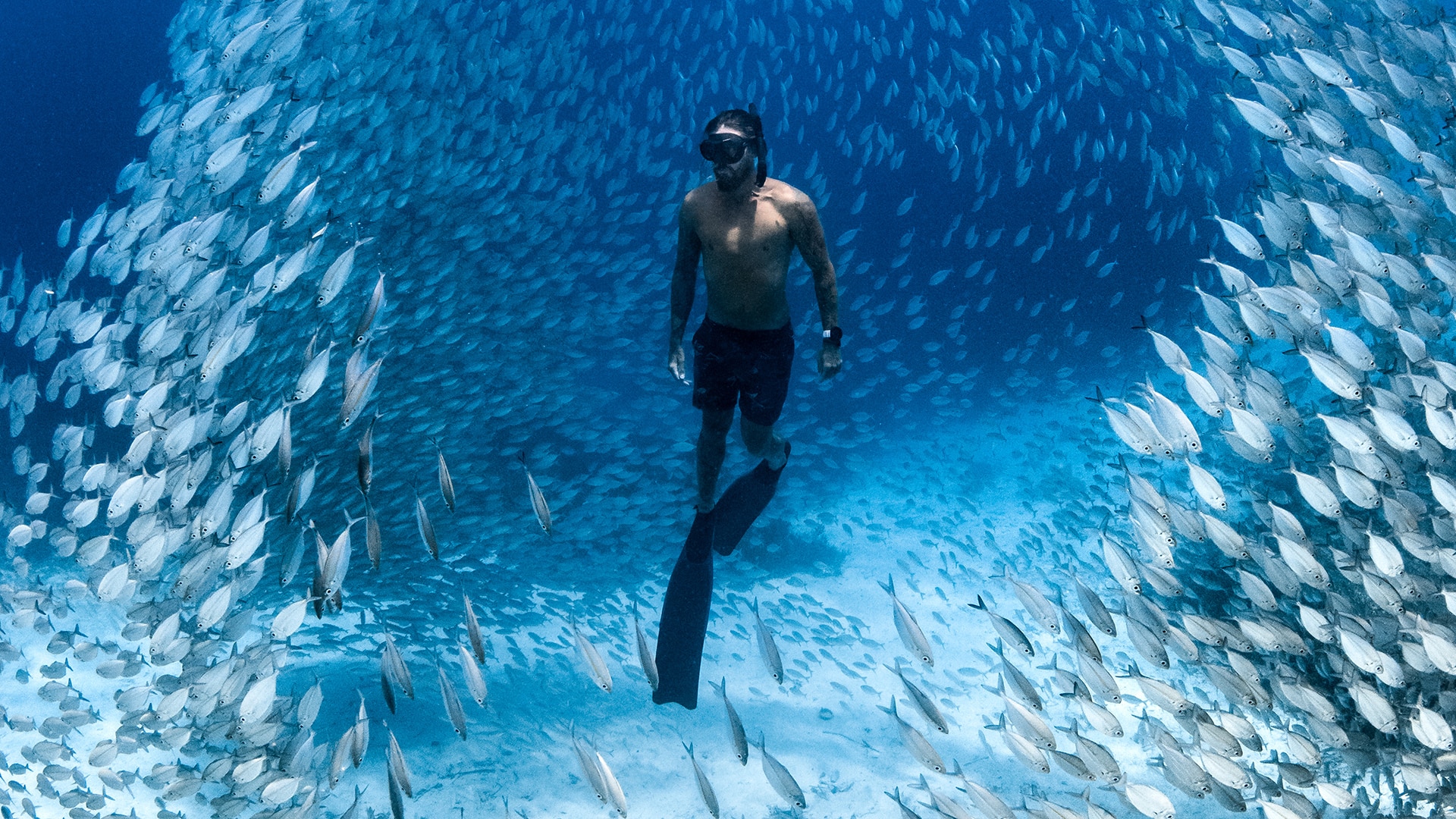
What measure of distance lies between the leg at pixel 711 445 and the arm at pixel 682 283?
1.07 feet

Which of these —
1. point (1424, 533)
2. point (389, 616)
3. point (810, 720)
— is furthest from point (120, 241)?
point (1424, 533)

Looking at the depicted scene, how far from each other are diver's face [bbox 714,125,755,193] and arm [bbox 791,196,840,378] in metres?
0.34

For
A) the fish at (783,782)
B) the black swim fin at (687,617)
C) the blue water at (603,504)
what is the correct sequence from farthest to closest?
the blue water at (603,504) < the black swim fin at (687,617) < the fish at (783,782)

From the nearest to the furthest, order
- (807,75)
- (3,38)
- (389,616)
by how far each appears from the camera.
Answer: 1. (389,616)
2. (3,38)
3. (807,75)

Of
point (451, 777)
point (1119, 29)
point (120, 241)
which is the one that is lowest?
point (451, 777)

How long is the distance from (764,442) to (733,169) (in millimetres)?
1858

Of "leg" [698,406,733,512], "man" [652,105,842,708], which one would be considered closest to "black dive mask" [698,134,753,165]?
"man" [652,105,842,708]

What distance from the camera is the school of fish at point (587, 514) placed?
3.59 metres

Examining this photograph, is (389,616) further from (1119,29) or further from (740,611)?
(1119,29)

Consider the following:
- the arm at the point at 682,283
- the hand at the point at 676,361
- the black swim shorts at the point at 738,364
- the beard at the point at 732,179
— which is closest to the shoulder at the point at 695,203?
the arm at the point at 682,283

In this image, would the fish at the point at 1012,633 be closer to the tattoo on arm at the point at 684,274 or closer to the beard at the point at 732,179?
the tattoo on arm at the point at 684,274

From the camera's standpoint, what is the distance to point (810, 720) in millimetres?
6004

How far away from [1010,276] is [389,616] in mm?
31099

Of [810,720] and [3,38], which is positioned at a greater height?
[3,38]
